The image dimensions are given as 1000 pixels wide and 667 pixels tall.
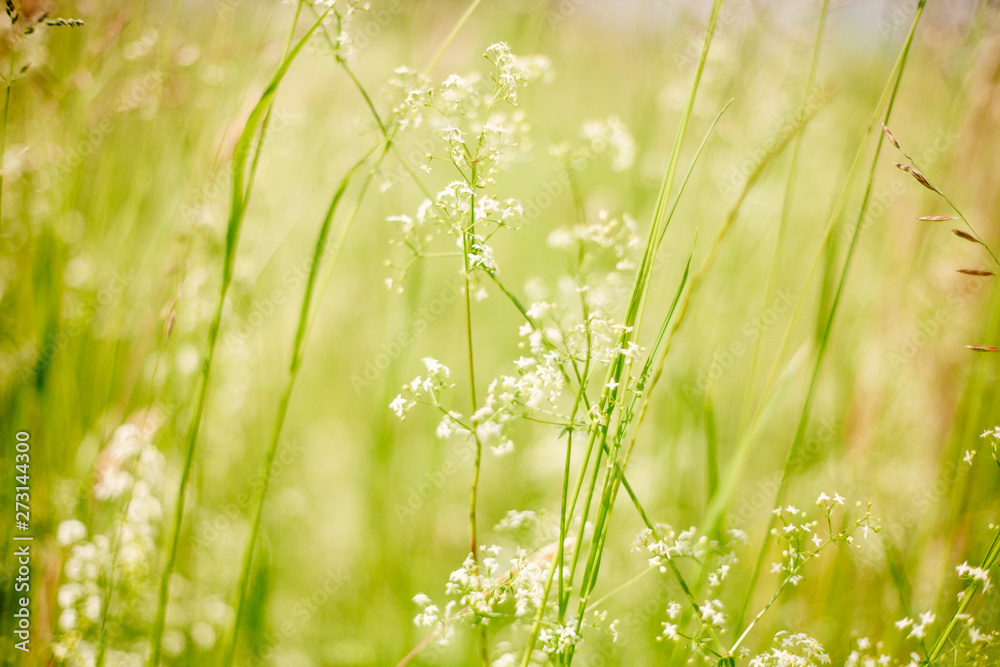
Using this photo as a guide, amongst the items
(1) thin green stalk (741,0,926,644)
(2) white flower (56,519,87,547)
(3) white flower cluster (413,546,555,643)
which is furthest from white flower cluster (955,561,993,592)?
(2) white flower (56,519,87,547)

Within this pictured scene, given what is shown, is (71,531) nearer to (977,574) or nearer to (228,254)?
(228,254)

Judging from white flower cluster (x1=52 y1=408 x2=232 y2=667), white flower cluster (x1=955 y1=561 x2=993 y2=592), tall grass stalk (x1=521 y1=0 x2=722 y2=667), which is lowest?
white flower cluster (x1=52 y1=408 x2=232 y2=667)

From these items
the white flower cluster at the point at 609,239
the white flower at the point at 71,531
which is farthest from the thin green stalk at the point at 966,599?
the white flower at the point at 71,531

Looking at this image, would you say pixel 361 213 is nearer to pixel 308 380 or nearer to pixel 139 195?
pixel 308 380

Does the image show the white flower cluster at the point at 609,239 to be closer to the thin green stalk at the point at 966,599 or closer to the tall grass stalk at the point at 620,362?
the tall grass stalk at the point at 620,362

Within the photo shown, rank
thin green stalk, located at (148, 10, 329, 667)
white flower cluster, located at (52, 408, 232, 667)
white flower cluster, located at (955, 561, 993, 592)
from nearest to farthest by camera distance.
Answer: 1. white flower cluster, located at (955, 561, 993, 592)
2. thin green stalk, located at (148, 10, 329, 667)
3. white flower cluster, located at (52, 408, 232, 667)

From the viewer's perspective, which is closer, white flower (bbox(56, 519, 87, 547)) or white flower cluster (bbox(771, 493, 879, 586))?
white flower cluster (bbox(771, 493, 879, 586))

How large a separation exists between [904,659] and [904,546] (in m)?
0.65

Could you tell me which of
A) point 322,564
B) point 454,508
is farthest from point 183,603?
point 454,508

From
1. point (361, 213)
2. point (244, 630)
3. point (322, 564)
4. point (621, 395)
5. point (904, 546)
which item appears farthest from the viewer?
point (361, 213)

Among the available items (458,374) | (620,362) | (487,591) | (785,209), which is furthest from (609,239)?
(458,374)

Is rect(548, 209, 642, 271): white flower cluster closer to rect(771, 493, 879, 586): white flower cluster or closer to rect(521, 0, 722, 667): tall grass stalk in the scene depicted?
rect(521, 0, 722, 667): tall grass stalk

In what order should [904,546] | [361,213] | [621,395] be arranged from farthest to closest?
1. [361,213]
2. [904,546]
3. [621,395]

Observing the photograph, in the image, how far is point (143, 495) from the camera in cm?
176
